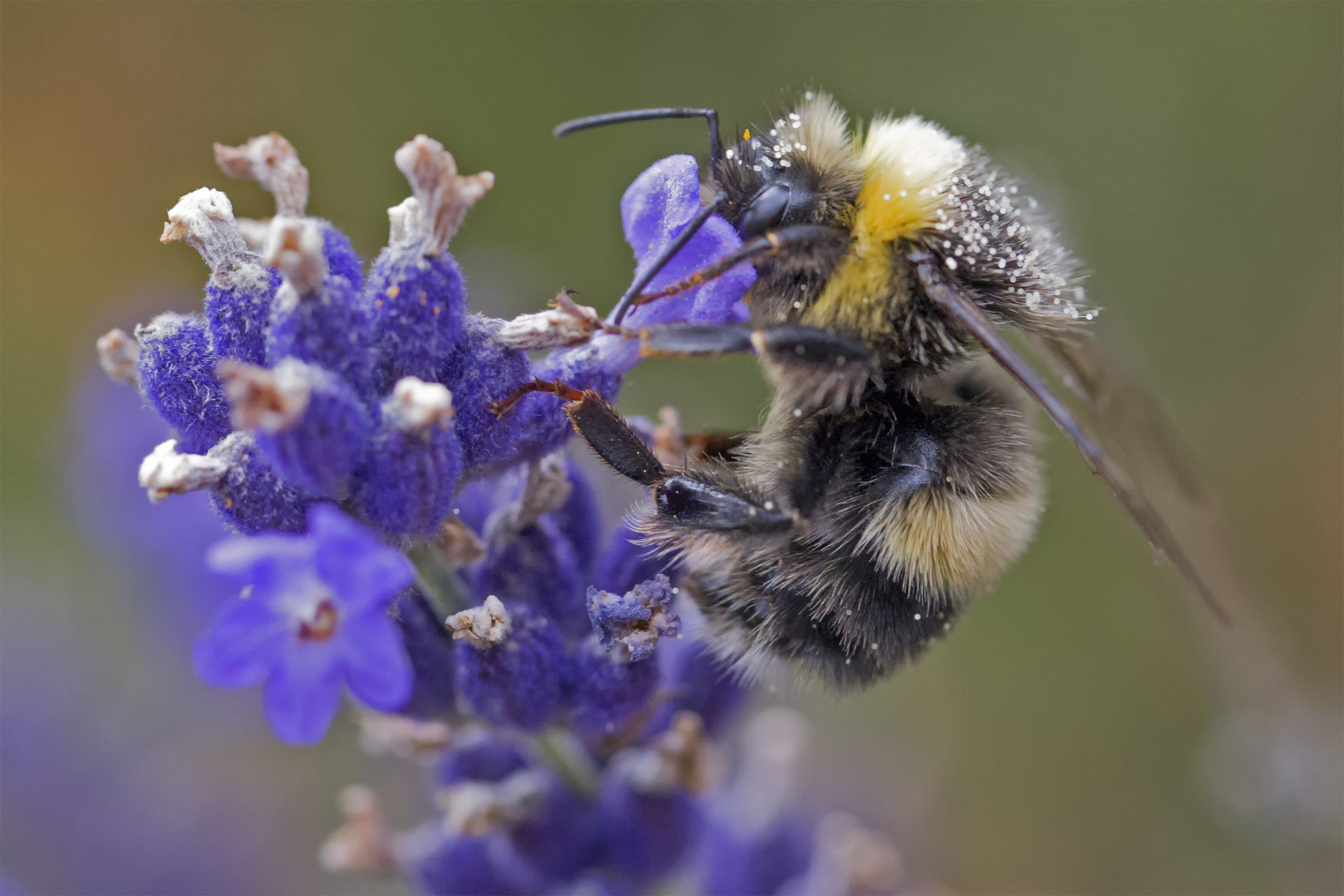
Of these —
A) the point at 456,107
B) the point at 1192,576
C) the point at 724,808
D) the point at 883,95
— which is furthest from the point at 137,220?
the point at 1192,576

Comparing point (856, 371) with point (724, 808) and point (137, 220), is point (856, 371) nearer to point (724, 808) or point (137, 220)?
point (724, 808)

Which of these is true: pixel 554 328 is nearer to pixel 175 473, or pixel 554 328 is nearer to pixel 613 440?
pixel 613 440

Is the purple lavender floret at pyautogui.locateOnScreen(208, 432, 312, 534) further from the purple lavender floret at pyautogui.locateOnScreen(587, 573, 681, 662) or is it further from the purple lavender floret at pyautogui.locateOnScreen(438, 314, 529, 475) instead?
the purple lavender floret at pyautogui.locateOnScreen(587, 573, 681, 662)

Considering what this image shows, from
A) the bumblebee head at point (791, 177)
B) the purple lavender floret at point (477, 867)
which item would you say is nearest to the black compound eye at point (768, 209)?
the bumblebee head at point (791, 177)

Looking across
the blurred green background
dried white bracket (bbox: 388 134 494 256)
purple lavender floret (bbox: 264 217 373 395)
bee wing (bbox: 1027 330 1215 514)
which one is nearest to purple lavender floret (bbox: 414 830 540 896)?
purple lavender floret (bbox: 264 217 373 395)

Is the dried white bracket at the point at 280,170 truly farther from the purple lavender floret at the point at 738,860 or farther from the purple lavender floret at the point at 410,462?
the purple lavender floret at the point at 738,860
